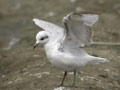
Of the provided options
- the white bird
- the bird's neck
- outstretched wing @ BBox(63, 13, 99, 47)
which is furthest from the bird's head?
outstretched wing @ BBox(63, 13, 99, 47)

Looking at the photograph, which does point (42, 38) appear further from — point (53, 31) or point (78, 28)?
point (78, 28)

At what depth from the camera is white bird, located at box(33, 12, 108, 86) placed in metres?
5.91

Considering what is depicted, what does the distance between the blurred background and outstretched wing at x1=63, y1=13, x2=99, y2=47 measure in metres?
0.94

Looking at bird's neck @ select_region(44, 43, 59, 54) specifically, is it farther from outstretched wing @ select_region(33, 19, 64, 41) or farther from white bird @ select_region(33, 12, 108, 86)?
outstretched wing @ select_region(33, 19, 64, 41)

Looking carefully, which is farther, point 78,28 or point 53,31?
point 53,31

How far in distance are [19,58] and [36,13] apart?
4.73 m

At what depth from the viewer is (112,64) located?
27.4 feet

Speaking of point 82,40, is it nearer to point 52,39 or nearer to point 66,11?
point 52,39

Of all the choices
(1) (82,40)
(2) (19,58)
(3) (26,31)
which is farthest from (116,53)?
(3) (26,31)

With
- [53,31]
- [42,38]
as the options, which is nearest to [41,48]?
[53,31]

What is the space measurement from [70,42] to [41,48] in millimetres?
3641

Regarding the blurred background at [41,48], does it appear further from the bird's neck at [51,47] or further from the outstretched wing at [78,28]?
the outstretched wing at [78,28]

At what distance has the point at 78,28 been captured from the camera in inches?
237

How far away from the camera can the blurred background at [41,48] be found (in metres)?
7.23
